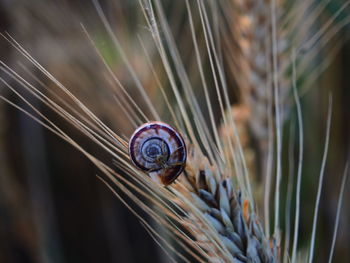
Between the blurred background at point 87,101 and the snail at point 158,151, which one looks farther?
the blurred background at point 87,101

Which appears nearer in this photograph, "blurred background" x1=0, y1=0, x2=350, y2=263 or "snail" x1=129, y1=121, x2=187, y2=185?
"snail" x1=129, y1=121, x2=187, y2=185

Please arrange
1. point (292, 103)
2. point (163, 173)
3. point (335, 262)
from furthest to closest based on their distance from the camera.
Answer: point (335, 262), point (292, 103), point (163, 173)

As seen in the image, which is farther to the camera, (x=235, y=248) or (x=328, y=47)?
(x=328, y=47)

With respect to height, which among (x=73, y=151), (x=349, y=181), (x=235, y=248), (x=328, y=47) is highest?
(x=73, y=151)

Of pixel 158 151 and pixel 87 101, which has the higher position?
pixel 87 101

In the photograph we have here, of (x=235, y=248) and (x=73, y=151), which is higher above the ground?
(x=73, y=151)

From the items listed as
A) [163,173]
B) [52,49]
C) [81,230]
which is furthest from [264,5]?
[81,230]

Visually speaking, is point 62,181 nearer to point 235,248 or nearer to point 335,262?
point 335,262

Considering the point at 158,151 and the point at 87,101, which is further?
the point at 87,101
